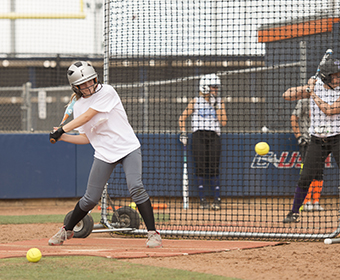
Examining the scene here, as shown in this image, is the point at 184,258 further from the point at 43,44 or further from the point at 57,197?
the point at 43,44

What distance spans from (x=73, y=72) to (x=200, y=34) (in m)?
3.09

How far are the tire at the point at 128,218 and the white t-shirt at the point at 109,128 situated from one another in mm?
1259

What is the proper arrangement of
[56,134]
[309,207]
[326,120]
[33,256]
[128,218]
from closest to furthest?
[33,256] → [56,134] → [128,218] → [326,120] → [309,207]

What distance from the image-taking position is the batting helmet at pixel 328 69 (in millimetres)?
6121

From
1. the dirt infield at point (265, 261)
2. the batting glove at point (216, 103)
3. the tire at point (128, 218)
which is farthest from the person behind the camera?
the batting glove at point (216, 103)

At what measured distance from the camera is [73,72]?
196 inches

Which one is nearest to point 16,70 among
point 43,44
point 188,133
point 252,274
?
point 43,44

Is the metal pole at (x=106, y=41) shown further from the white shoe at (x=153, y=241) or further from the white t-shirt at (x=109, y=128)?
the white shoe at (x=153, y=241)

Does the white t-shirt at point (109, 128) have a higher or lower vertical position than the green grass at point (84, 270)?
higher

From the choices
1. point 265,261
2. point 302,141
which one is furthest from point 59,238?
point 302,141

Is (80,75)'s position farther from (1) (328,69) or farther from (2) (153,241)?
(1) (328,69)

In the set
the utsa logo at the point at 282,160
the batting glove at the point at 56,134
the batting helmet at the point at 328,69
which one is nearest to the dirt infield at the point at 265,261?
the batting glove at the point at 56,134

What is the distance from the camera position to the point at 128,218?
20.2 ft

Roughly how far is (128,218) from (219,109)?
3.34 m
